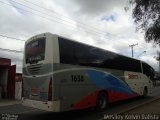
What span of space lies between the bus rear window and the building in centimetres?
1513

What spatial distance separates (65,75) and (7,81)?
1834cm

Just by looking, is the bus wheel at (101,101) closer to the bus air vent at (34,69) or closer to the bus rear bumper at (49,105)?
the bus rear bumper at (49,105)

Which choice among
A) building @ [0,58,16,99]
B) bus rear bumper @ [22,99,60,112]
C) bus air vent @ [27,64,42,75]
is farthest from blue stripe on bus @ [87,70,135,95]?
building @ [0,58,16,99]

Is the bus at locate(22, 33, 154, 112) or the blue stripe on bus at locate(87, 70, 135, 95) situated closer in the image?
the bus at locate(22, 33, 154, 112)

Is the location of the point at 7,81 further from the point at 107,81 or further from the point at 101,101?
the point at 101,101

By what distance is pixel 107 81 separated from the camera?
14391mm

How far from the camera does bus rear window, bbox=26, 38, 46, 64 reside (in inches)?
447

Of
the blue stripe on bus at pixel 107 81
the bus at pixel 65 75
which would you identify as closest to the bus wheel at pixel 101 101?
the bus at pixel 65 75

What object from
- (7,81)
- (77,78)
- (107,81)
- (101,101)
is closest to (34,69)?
(77,78)

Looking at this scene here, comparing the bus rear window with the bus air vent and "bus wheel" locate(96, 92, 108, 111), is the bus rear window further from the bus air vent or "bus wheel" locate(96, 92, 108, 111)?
"bus wheel" locate(96, 92, 108, 111)

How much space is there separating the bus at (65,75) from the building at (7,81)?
49.0 ft

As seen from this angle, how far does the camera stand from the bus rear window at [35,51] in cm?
1135

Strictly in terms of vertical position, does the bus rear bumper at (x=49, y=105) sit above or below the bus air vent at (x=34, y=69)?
below

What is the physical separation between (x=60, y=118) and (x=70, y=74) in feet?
6.90
